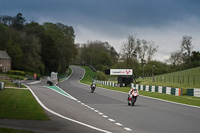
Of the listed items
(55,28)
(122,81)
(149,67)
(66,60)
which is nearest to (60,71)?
(66,60)

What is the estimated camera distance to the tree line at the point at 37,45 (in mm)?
101312

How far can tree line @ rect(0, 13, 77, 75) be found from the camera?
3989 inches

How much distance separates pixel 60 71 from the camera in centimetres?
12325

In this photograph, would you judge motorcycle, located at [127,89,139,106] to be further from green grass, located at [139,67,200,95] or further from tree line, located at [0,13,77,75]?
tree line, located at [0,13,77,75]

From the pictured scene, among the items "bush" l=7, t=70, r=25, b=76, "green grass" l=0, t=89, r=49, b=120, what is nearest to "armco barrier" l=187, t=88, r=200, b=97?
"green grass" l=0, t=89, r=49, b=120

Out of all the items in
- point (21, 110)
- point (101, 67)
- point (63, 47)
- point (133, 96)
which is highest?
point (63, 47)

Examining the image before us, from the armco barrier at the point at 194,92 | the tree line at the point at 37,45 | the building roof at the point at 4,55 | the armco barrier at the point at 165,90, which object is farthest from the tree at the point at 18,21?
the armco barrier at the point at 194,92

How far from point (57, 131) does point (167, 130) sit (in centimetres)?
360

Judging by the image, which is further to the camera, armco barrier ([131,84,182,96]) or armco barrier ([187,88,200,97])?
armco barrier ([131,84,182,96])

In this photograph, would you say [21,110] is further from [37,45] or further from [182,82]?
[37,45]

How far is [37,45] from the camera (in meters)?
104

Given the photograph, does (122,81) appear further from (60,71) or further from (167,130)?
(60,71)

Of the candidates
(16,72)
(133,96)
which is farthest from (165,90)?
(16,72)

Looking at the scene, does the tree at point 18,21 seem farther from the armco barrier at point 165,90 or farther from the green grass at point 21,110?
the green grass at point 21,110
